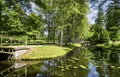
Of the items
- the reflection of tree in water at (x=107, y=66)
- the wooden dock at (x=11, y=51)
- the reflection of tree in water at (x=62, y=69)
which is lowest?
the reflection of tree in water at (x=107, y=66)

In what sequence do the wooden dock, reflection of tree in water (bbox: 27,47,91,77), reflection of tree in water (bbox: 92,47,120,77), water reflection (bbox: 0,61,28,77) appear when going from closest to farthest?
water reflection (bbox: 0,61,28,77), reflection of tree in water (bbox: 27,47,91,77), reflection of tree in water (bbox: 92,47,120,77), the wooden dock

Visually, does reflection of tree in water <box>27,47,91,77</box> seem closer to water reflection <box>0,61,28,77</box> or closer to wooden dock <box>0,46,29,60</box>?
water reflection <box>0,61,28,77</box>

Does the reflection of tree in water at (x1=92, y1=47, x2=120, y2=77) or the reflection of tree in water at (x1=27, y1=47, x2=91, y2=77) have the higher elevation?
the reflection of tree in water at (x1=27, y1=47, x2=91, y2=77)

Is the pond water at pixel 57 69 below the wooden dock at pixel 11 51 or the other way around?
below

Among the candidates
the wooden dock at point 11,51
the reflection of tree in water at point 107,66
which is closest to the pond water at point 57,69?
the reflection of tree in water at point 107,66

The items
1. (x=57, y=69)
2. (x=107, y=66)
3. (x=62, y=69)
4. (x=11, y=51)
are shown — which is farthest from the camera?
(x=11, y=51)

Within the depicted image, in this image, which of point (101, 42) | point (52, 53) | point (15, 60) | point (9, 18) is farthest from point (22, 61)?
point (101, 42)

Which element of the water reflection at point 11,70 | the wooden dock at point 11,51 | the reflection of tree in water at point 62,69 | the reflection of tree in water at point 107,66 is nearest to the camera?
the water reflection at point 11,70

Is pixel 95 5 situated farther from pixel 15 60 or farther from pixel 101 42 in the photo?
pixel 101 42

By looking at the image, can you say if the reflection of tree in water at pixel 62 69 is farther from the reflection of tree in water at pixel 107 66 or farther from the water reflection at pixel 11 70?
the water reflection at pixel 11 70

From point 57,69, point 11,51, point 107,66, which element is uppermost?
point 11,51

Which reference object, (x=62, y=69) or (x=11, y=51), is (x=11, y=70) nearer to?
(x=62, y=69)

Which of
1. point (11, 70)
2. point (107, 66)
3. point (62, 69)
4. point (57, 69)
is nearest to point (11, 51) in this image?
point (11, 70)

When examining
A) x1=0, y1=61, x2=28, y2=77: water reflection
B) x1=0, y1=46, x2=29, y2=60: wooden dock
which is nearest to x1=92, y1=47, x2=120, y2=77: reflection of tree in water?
x1=0, y1=61, x2=28, y2=77: water reflection
